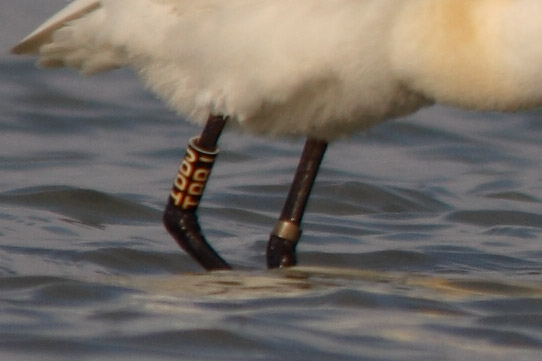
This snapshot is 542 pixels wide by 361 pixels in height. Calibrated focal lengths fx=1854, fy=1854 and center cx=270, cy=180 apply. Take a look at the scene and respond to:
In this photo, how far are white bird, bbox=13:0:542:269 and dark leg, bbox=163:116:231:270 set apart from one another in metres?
0.02

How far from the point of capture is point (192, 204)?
8.73m

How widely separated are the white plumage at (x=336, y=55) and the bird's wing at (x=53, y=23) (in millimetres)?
370

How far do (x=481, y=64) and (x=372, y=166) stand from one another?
14.2 feet

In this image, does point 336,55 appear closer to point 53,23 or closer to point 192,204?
point 192,204

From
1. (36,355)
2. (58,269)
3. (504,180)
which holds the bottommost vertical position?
(36,355)

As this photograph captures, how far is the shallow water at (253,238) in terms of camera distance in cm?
708

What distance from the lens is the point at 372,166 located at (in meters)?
11.9

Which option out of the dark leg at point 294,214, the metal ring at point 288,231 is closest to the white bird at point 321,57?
the dark leg at point 294,214

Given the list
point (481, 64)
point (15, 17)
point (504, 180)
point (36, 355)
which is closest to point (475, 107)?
point (481, 64)

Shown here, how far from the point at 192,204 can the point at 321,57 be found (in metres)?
1.43

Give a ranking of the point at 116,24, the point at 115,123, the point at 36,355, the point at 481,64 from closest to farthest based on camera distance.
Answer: the point at 36,355, the point at 481,64, the point at 116,24, the point at 115,123

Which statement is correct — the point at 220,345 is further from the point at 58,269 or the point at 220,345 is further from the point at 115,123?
the point at 115,123

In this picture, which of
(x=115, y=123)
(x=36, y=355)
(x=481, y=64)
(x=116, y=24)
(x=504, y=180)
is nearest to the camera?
(x=36, y=355)

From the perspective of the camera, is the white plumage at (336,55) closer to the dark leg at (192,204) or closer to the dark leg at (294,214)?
the dark leg at (192,204)
